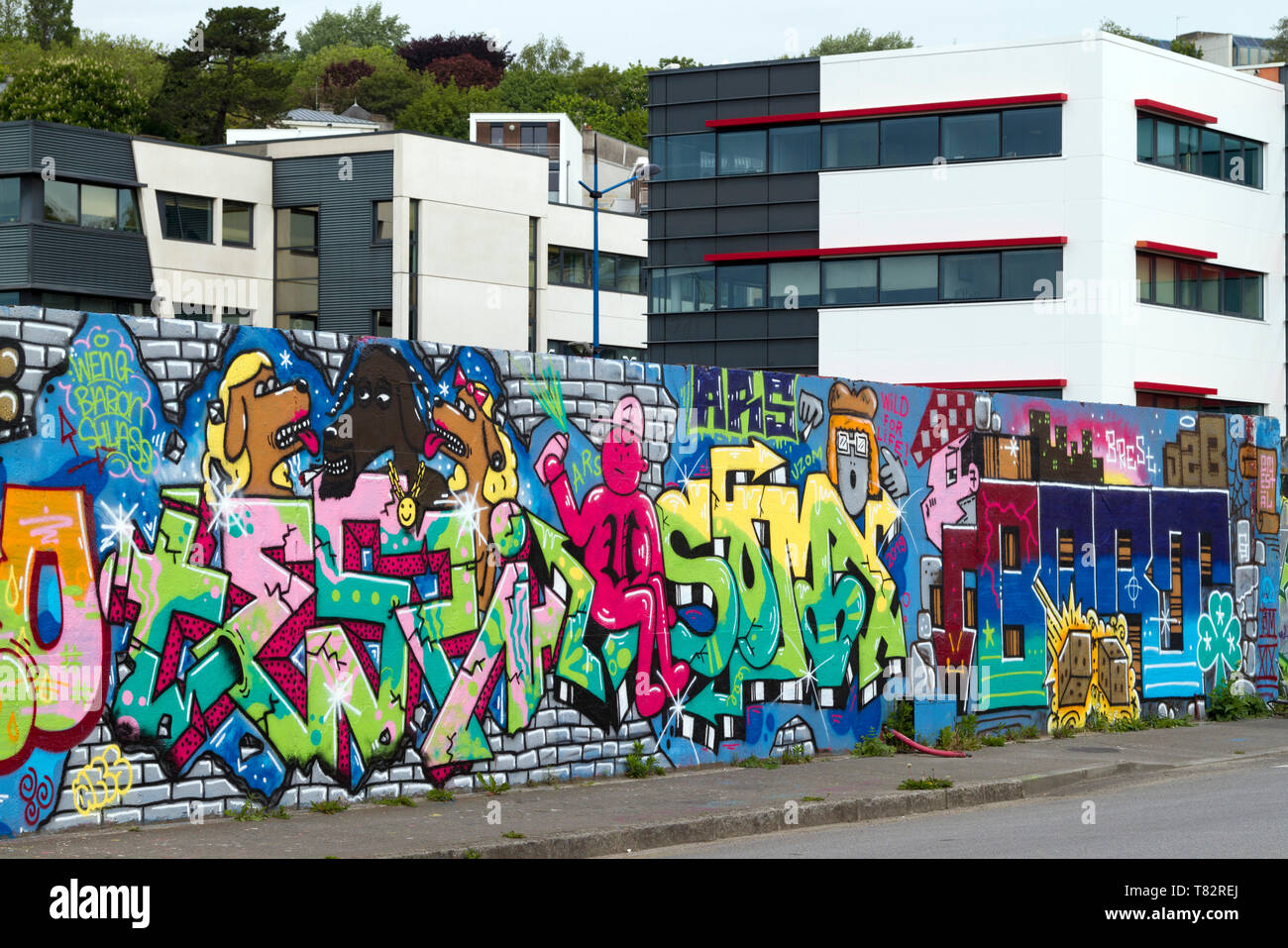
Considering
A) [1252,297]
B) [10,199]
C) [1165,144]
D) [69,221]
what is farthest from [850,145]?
[10,199]

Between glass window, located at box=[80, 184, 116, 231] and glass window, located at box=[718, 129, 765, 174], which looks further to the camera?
glass window, located at box=[80, 184, 116, 231]

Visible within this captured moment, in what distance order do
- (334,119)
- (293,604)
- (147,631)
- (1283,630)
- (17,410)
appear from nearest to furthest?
(17,410) → (147,631) → (293,604) → (1283,630) → (334,119)

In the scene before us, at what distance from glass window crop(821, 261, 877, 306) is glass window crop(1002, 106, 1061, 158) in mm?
4941

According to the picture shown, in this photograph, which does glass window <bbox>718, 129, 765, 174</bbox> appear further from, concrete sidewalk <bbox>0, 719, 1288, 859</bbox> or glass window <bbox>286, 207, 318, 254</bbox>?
concrete sidewalk <bbox>0, 719, 1288, 859</bbox>

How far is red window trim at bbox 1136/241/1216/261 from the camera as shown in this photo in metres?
43.8

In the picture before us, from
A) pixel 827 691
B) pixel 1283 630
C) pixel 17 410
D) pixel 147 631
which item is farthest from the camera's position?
pixel 1283 630

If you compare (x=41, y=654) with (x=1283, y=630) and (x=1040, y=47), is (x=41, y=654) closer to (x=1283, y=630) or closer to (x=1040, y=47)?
(x=1283, y=630)

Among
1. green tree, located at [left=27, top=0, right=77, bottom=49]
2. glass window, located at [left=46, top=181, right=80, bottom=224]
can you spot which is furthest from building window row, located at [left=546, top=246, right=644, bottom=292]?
green tree, located at [left=27, top=0, right=77, bottom=49]

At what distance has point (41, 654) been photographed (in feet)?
29.1

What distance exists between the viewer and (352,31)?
171250 millimetres

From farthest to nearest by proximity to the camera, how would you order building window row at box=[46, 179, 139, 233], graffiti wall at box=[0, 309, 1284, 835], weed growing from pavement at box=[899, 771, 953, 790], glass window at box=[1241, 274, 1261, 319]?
building window row at box=[46, 179, 139, 233]
glass window at box=[1241, 274, 1261, 319]
weed growing from pavement at box=[899, 771, 953, 790]
graffiti wall at box=[0, 309, 1284, 835]

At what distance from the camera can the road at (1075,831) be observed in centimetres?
916
